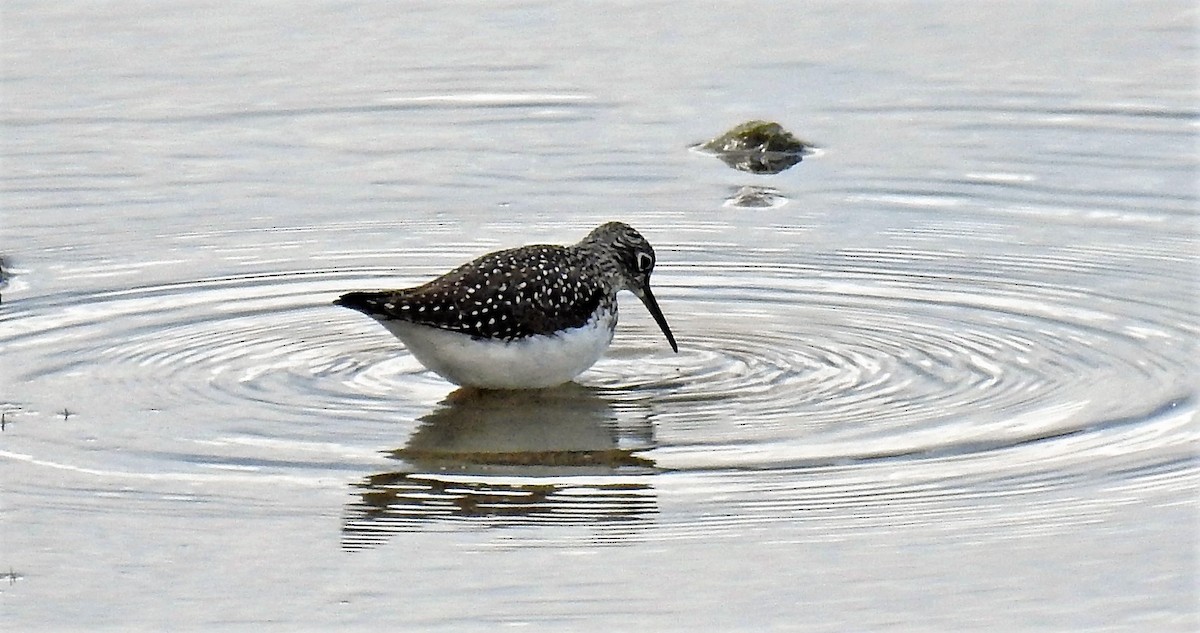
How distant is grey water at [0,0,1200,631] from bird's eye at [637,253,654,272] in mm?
412

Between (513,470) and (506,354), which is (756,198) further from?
(513,470)

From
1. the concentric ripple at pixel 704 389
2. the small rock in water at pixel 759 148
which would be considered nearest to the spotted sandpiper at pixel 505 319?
the concentric ripple at pixel 704 389

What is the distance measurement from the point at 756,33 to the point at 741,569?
9.63 meters

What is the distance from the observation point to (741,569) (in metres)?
7.85

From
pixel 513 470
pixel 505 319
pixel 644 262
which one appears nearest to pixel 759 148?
pixel 644 262

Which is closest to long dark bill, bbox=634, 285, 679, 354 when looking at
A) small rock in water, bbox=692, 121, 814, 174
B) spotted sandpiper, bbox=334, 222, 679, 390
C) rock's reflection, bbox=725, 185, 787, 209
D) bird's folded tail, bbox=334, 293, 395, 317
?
spotted sandpiper, bbox=334, 222, 679, 390

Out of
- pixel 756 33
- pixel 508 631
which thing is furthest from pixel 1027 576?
pixel 756 33

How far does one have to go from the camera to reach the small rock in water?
1440cm

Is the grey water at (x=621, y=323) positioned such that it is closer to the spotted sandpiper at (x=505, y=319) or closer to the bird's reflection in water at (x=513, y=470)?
the bird's reflection in water at (x=513, y=470)

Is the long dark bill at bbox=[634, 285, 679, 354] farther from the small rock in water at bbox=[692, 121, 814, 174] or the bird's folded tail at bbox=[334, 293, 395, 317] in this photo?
the small rock in water at bbox=[692, 121, 814, 174]

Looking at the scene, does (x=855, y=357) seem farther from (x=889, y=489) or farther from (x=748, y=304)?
(x=889, y=489)

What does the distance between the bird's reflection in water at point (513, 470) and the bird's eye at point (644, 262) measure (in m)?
0.90

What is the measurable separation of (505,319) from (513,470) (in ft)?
4.39

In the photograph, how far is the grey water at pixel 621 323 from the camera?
7879mm
